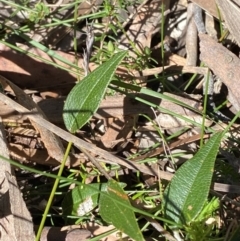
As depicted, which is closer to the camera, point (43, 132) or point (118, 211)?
point (118, 211)

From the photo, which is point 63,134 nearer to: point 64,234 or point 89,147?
point 89,147

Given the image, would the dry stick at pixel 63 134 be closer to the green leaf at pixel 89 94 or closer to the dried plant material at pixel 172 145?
the green leaf at pixel 89 94

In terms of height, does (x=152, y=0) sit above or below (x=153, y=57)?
above

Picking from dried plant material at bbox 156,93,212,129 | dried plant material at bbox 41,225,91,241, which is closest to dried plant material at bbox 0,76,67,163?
dried plant material at bbox 41,225,91,241

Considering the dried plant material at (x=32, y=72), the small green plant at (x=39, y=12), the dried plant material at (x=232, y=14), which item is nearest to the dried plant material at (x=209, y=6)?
the dried plant material at (x=232, y=14)

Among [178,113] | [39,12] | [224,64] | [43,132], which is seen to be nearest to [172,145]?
[178,113]

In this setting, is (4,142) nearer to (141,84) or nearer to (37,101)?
(37,101)

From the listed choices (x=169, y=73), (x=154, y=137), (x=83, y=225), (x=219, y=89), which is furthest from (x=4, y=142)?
(x=219, y=89)
